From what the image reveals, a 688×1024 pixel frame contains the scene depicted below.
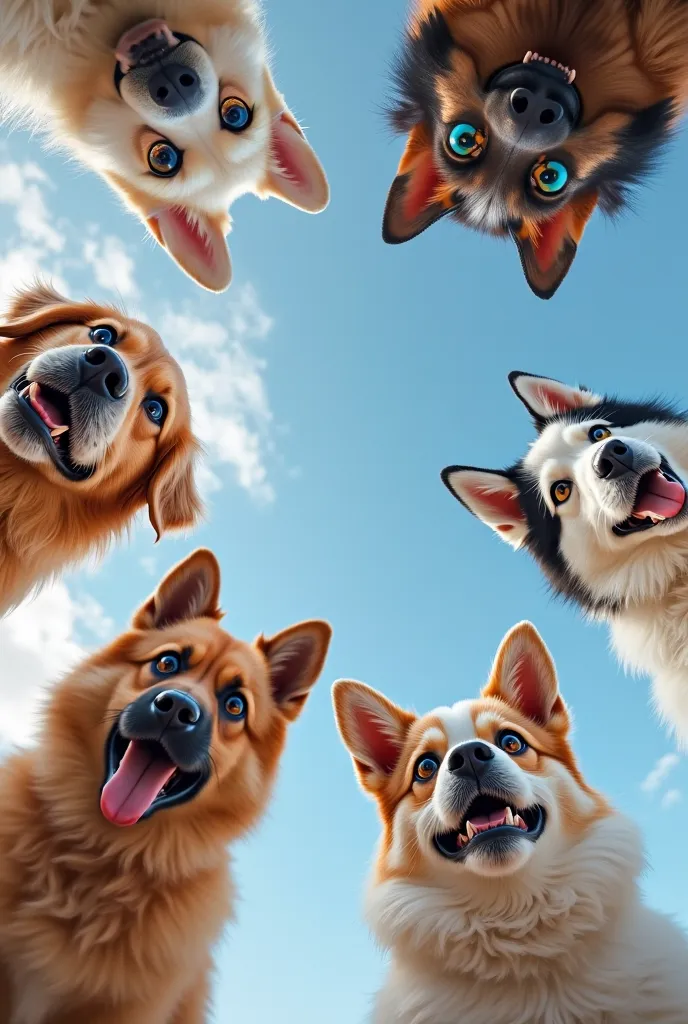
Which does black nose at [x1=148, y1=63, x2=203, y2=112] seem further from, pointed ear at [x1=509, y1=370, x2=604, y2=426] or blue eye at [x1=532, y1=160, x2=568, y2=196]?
pointed ear at [x1=509, y1=370, x2=604, y2=426]

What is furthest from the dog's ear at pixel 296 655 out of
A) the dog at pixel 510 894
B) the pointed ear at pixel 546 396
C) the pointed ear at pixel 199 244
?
the pointed ear at pixel 199 244

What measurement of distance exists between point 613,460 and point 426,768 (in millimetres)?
2071

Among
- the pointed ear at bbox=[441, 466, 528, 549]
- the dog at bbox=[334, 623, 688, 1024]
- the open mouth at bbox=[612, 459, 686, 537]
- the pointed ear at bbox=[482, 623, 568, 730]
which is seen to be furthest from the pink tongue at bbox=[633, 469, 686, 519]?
the dog at bbox=[334, 623, 688, 1024]

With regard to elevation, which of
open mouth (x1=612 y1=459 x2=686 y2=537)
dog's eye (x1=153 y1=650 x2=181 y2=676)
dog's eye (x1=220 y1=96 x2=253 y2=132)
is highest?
dog's eye (x1=220 y1=96 x2=253 y2=132)

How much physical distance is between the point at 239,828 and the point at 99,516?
6.22 feet

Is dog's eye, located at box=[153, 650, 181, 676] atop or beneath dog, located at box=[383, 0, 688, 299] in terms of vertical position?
beneath

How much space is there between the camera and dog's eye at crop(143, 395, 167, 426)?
167 inches

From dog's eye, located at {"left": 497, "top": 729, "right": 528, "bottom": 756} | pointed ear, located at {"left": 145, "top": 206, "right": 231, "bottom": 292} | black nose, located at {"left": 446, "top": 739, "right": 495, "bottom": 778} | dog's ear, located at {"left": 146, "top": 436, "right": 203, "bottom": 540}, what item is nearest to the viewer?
black nose, located at {"left": 446, "top": 739, "right": 495, "bottom": 778}

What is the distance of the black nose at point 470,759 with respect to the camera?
3477mm

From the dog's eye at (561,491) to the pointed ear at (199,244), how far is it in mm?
2778

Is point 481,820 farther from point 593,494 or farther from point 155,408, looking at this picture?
point 155,408

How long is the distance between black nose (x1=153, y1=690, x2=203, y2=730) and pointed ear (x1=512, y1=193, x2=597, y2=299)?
12.5ft

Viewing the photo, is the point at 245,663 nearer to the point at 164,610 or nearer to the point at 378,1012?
the point at 164,610

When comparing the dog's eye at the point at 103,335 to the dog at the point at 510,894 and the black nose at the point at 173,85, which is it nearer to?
the black nose at the point at 173,85
